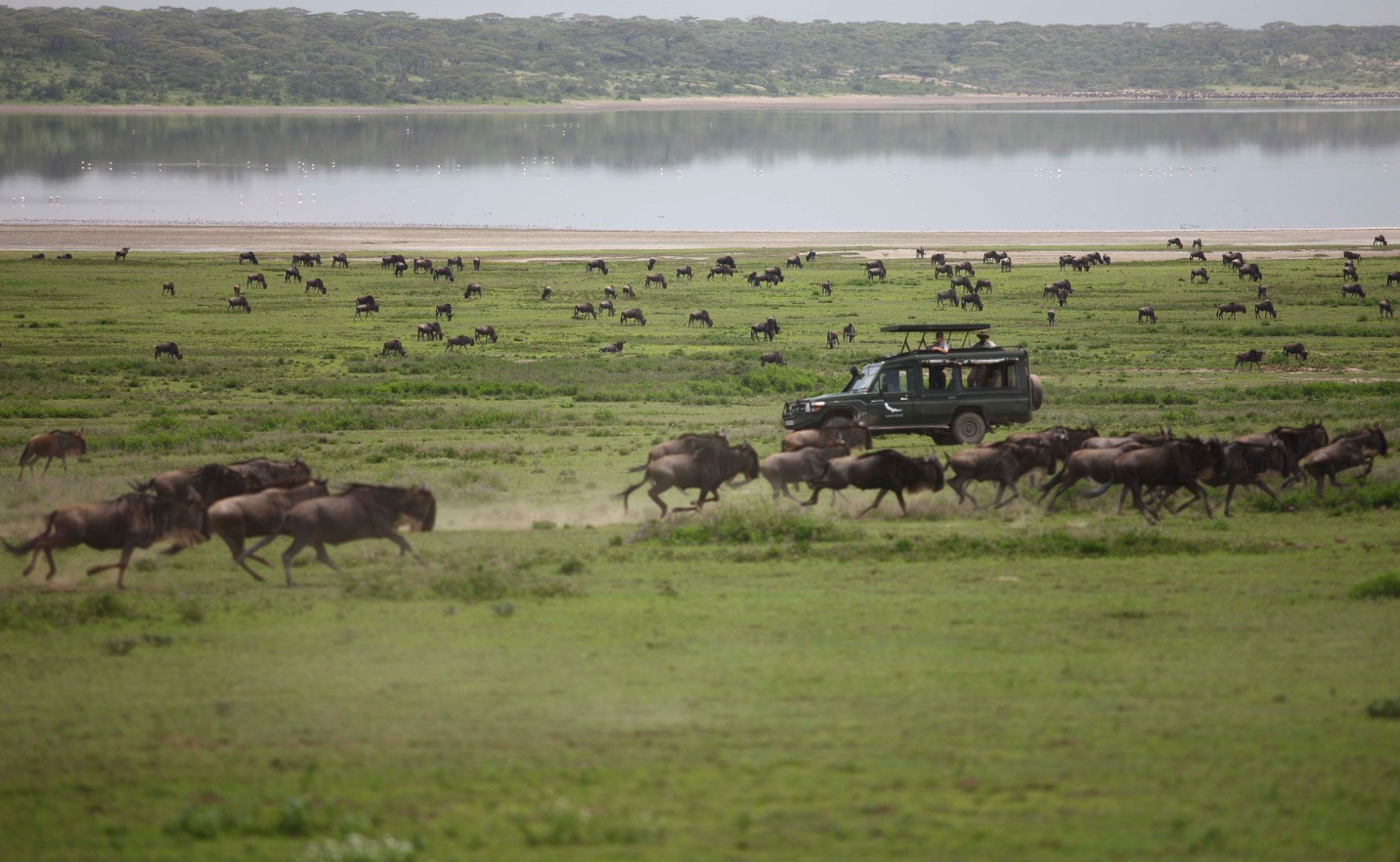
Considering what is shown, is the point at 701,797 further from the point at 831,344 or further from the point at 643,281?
the point at 643,281

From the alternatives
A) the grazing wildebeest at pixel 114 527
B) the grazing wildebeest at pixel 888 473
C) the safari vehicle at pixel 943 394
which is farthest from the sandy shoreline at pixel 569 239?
the grazing wildebeest at pixel 114 527

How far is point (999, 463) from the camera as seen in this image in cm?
2027

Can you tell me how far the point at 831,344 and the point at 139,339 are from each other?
22065 millimetres

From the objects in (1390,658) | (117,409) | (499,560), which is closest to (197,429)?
(117,409)

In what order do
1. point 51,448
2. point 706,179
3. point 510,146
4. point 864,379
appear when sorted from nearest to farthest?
point 51,448
point 864,379
point 706,179
point 510,146

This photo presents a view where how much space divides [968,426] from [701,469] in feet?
24.8

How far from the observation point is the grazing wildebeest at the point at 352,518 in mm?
15758

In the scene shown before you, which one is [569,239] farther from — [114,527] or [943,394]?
[114,527]

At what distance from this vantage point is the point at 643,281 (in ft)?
204

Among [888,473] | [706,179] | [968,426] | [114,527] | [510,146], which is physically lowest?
[706,179]

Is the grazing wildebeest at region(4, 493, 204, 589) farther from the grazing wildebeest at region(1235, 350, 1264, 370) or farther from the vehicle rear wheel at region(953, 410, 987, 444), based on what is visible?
the grazing wildebeest at region(1235, 350, 1264, 370)

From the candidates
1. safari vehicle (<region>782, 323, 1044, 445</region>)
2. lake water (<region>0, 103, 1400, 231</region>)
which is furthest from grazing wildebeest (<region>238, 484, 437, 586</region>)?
lake water (<region>0, 103, 1400, 231</region>)

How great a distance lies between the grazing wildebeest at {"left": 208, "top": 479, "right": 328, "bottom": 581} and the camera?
16.1 meters

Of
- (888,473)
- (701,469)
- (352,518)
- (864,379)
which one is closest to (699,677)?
(352,518)
